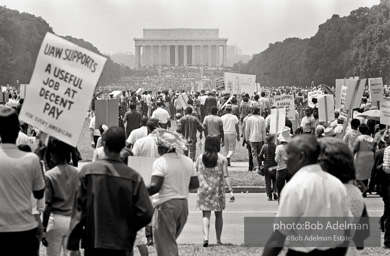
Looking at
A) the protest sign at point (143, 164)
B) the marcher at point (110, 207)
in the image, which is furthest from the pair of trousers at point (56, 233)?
the protest sign at point (143, 164)

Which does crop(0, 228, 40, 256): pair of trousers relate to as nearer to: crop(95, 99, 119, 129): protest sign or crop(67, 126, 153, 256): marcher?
crop(67, 126, 153, 256): marcher

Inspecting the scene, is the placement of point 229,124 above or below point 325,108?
below

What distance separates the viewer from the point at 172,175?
9.39 m

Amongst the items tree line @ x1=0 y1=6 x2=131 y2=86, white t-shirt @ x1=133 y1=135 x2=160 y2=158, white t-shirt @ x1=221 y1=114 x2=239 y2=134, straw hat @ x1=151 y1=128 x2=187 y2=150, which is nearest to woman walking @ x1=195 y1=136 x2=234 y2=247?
white t-shirt @ x1=133 y1=135 x2=160 y2=158

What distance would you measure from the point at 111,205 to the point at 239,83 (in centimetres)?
2726

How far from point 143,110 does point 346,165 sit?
119ft

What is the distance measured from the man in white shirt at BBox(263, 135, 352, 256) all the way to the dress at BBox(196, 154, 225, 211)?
5.47m

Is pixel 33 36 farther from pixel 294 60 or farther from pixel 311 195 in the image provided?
pixel 311 195

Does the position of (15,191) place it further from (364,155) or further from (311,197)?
(364,155)

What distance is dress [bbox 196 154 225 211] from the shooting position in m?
12.0

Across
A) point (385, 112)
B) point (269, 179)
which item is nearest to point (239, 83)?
point (269, 179)

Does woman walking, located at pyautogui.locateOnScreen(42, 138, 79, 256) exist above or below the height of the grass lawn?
above

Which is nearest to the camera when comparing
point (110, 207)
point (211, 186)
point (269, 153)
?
point (110, 207)

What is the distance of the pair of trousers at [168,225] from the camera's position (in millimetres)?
9414
